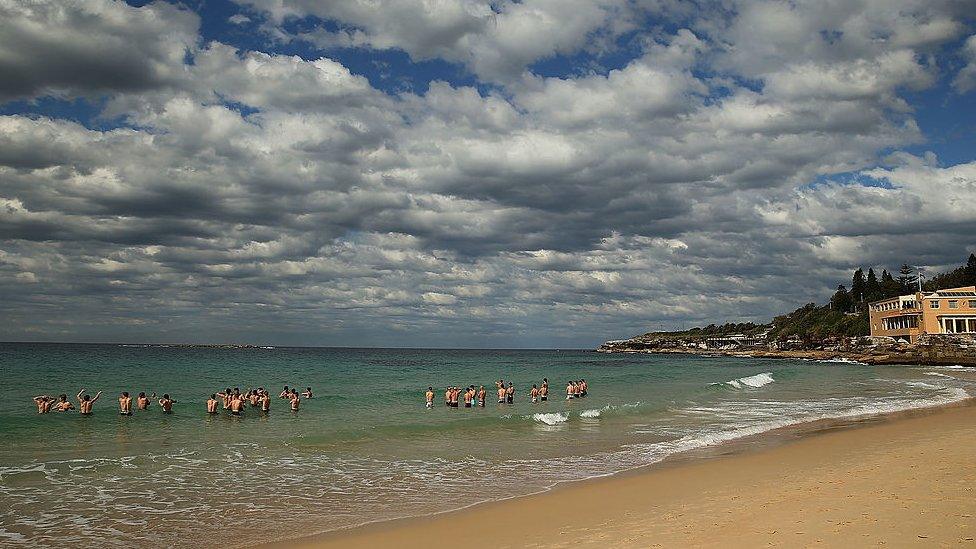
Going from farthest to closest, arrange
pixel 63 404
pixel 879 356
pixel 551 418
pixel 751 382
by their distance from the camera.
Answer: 1. pixel 879 356
2. pixel 751 382
3. pixel 63 404
4. pixel 551 418

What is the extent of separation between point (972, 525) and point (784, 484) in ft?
12.4

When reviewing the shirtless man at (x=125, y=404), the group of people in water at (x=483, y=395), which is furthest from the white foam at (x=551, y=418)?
the shirtless man at (x=125, y=404)

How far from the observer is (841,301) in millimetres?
131750

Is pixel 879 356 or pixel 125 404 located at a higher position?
pixel 125 404

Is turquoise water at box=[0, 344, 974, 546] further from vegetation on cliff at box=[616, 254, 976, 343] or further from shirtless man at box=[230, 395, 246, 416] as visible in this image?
vegetation on cliff at box=[616, 254, 976, 343]

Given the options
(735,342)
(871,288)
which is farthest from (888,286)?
(735,342)

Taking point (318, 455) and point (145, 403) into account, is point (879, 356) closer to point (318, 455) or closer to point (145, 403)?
point (145, 403)

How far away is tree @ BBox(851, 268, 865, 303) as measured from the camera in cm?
12200

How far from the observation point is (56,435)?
64.2ft

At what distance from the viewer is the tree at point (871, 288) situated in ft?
390

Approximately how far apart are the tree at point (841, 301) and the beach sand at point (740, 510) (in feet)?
430

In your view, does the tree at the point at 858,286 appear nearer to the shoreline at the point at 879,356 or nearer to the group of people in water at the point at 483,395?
the shoreline at the point at 879,356

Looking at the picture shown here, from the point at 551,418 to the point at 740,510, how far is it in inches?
607

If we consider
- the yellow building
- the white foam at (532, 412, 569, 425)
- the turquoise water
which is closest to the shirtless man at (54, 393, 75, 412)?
the turquoise water
